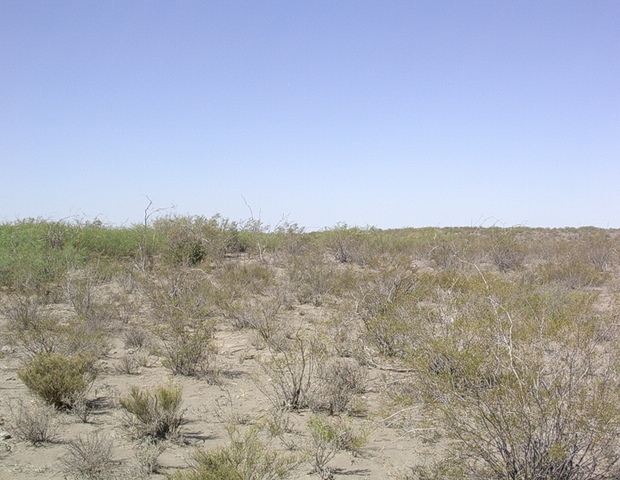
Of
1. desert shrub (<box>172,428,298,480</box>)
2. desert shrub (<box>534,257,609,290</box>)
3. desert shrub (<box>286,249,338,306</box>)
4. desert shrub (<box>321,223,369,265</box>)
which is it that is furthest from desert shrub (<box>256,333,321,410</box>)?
desert shrub (<box>321,223,369,265</box>)

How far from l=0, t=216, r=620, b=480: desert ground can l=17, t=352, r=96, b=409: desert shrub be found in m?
0.02

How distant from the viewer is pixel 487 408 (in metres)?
4.03

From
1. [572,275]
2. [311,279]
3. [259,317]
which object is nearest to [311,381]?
[259,317]

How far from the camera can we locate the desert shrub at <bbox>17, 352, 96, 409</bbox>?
Answer: 630 cm

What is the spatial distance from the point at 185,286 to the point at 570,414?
9.05 metres

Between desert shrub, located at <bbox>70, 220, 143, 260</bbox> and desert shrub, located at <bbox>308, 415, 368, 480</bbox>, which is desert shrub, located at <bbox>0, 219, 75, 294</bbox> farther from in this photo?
desert shrub, located at <bbox>308, 415, 368, 480</bbox>

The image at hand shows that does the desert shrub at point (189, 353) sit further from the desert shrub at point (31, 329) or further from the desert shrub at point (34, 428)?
the desert shrub at point (34, 428)

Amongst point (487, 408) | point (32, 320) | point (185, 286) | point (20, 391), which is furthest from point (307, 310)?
point (487, 408)

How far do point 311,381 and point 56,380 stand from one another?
3229 millimetres

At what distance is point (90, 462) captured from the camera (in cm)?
473

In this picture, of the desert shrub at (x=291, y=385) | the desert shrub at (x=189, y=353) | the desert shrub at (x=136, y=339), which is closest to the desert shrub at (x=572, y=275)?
the desert shrub at (x=291, y=385)

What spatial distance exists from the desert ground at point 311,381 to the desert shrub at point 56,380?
0.07 ft

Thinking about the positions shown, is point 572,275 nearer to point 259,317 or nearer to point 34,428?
point 259,317

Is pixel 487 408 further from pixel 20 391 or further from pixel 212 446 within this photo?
pixel 20 391
